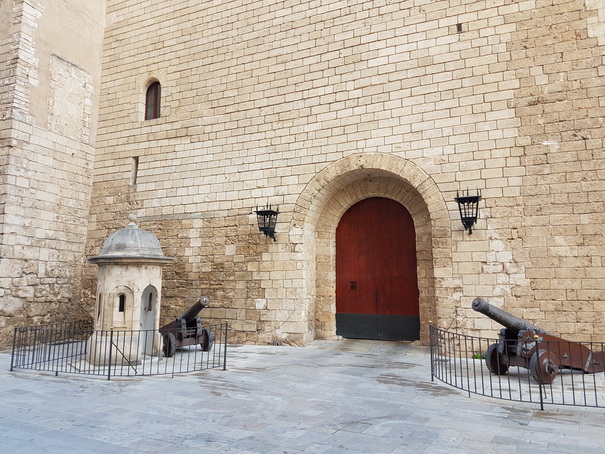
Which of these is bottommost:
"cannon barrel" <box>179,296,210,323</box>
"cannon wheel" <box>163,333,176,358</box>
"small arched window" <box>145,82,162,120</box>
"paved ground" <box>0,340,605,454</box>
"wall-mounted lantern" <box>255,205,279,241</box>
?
"paved ground" <box>0,340,605,454</box>

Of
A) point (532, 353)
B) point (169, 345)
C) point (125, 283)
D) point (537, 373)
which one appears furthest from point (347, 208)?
point (537, 373)

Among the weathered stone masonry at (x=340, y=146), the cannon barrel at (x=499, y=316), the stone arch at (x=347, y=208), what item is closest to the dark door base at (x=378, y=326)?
the stone arch at (x=347, y=208)

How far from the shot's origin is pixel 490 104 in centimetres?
812

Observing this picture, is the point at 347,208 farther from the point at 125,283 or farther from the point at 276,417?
the point at 276,417

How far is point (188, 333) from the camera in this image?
26.8ft

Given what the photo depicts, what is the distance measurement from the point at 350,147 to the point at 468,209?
8.87 ft

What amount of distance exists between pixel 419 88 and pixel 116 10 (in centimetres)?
909

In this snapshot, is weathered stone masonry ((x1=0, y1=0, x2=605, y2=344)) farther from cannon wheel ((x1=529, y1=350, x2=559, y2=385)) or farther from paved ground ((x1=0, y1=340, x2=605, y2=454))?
paved ground ((x1=0, y1=340, x2=605, y2=454))


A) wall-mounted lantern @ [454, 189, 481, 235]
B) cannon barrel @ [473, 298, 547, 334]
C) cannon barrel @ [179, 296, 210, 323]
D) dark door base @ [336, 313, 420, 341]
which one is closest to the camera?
cannon barrel @ [473, 298, 547, 334]

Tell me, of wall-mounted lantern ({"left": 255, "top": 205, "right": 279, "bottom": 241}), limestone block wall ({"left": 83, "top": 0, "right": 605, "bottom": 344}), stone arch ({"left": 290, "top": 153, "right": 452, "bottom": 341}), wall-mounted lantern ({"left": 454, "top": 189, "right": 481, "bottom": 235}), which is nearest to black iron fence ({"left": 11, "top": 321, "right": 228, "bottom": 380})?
limestone block wall ({"left": 83, "top": 0, "right": 605, "bottom": 344})

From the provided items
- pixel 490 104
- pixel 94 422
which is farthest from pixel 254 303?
pixel 490 104

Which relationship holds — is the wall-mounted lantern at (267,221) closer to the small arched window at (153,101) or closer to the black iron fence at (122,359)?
the black iron fence at (122,359)

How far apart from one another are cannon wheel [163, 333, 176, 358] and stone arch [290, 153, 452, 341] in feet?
9.50

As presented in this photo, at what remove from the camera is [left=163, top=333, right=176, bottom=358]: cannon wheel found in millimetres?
7773
